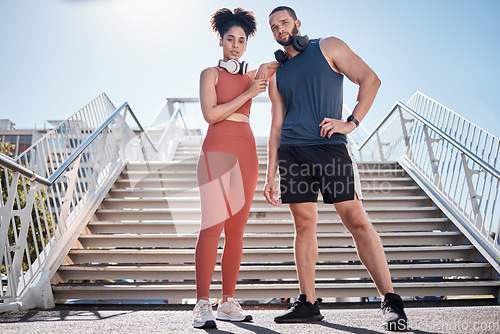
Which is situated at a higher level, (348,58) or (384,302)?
(348,58)

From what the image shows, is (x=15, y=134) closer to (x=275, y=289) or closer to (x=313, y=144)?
(x=275, y=289)

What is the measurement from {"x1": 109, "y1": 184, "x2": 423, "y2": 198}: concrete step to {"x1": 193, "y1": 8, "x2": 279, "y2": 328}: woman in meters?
3.04

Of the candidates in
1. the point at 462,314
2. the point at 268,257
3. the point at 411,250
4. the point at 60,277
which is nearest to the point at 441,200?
the point at 411,250

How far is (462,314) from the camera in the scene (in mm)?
2262

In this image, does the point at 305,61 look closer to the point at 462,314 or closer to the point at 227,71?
the point at 227,71

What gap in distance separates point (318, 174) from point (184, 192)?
3576mm

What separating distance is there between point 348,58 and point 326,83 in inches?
7.2

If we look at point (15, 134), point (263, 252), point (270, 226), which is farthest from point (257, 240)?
point (15, 134)

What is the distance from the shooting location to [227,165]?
92.7 inches

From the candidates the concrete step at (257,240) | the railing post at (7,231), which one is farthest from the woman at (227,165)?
the concrete step at (257,240)

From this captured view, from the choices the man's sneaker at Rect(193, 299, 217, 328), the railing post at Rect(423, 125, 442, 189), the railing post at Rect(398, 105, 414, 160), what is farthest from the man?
the railing post at Rect(398, 105, 414, 160)

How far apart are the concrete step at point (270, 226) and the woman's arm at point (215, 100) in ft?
7.54

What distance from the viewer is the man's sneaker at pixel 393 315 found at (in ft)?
5.94

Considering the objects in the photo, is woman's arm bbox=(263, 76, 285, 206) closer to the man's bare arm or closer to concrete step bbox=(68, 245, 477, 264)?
the man's bare arm
